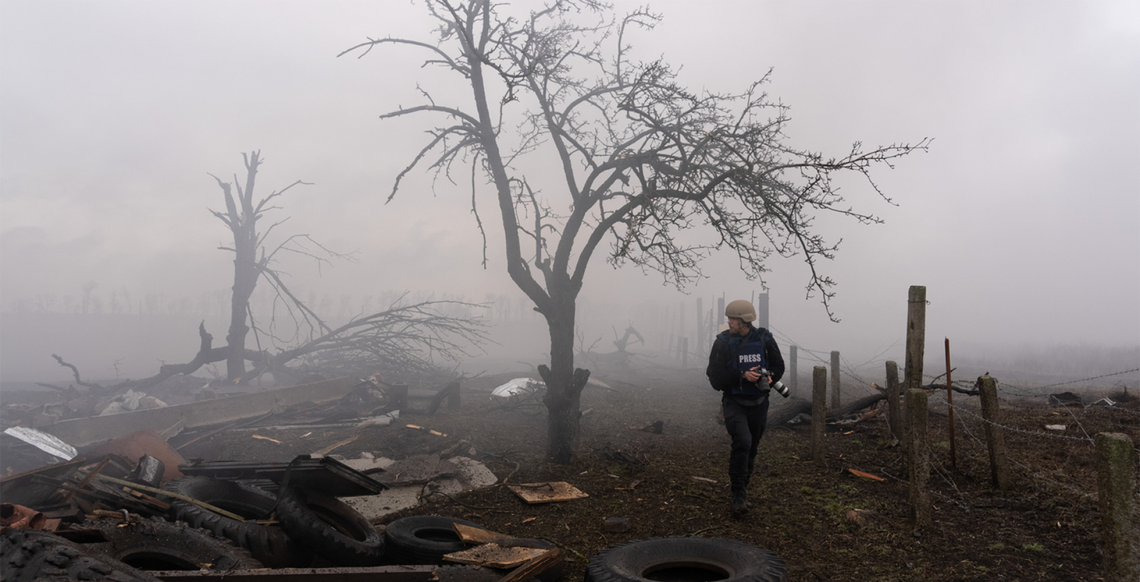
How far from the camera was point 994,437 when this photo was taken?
602 cm

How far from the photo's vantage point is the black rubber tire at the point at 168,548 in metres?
4.06

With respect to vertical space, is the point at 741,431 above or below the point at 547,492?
above

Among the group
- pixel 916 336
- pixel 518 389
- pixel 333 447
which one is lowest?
pixel 333 447

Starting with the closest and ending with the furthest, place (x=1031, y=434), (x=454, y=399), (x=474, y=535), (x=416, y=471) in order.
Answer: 1. (x=474, y=535)
2. (x=416, y=471)
3. (x=1031, y=434)
4. (x=454, y=399)

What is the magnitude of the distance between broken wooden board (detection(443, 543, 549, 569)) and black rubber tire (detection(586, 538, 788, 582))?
0.52 m

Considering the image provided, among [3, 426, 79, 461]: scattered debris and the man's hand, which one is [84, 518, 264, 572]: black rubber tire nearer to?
the man's hand

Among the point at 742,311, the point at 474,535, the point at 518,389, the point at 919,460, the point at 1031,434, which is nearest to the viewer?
the point at 474,535

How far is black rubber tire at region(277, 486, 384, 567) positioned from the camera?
4.68 metres

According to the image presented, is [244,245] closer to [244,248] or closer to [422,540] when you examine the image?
[244,248]

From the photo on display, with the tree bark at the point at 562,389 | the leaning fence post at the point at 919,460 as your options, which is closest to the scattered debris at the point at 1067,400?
the leaning fence post at the point at 919,460

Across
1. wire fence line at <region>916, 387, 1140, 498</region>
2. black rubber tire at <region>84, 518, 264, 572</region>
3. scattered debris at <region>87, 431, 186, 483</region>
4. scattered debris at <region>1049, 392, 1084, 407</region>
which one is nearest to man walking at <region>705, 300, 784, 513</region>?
wire fence line at <region>916, 387, 1140, 498</region>

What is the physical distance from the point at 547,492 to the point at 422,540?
223 cm

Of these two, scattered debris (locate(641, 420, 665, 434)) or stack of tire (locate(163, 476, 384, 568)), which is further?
scattered debris (locate(641, 420, 665, 434))

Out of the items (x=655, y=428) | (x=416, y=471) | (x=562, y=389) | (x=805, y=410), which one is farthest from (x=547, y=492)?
(x=805, y=410)
